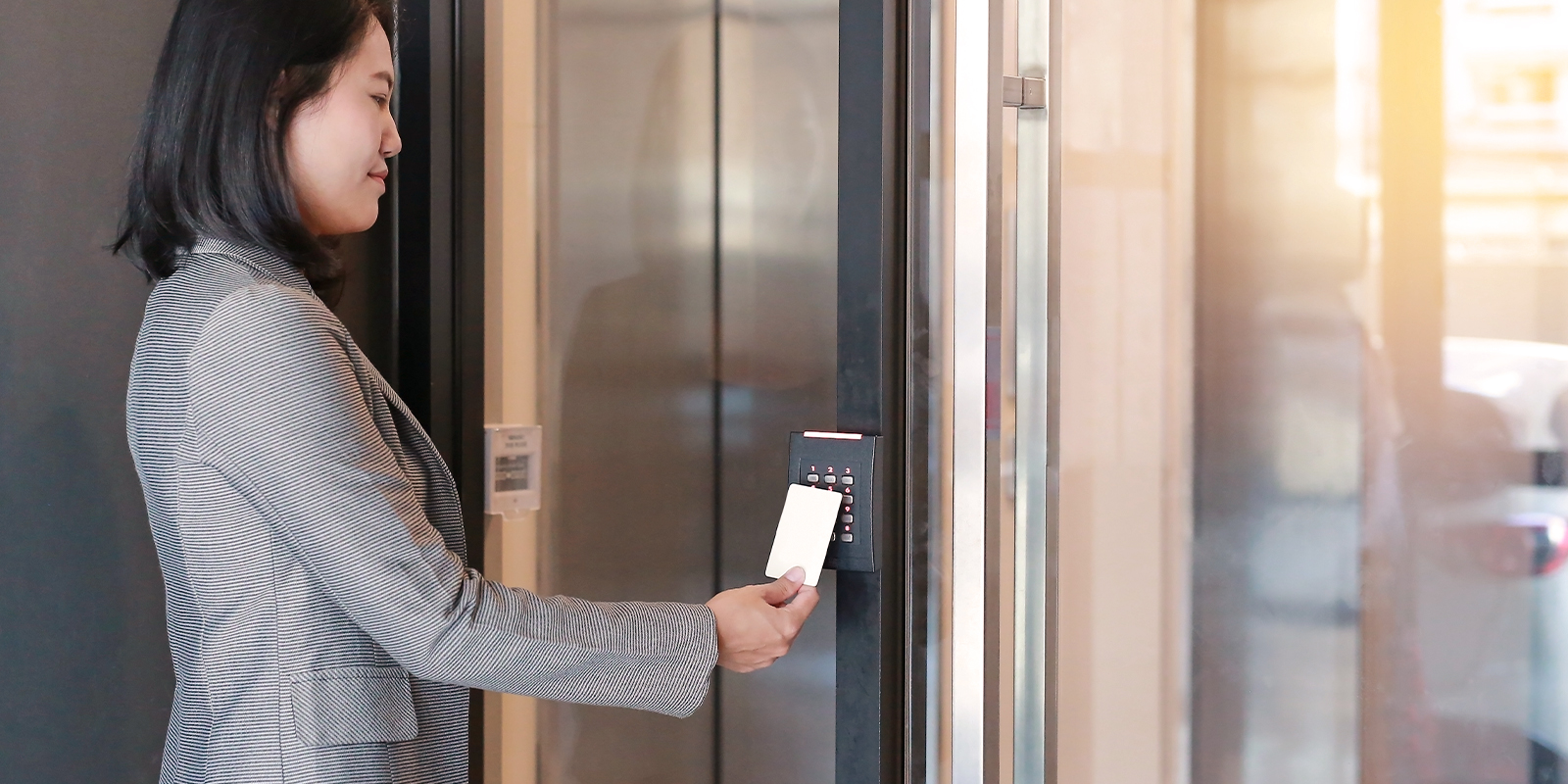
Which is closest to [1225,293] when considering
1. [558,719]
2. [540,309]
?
[540,309]

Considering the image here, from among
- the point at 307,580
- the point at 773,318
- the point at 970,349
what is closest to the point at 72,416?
the point at 307,580

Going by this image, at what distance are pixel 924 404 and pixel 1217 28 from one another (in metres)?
0.44

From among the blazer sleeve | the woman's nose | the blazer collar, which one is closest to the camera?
the blazer sleeve

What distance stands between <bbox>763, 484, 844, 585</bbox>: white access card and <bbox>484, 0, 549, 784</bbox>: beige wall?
0.76m

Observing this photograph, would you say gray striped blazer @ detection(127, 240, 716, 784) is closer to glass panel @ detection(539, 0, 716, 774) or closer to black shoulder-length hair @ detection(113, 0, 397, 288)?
black shoulder-length hair @ detection(113, 0, 397, 288)

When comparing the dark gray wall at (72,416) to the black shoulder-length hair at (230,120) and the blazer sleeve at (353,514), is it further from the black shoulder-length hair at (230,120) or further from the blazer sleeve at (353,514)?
the blazer sleeve at (353,514)

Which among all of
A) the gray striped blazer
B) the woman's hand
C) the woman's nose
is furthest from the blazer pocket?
the woman's nose

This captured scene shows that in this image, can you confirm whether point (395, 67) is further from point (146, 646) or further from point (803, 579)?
point (803, 579)

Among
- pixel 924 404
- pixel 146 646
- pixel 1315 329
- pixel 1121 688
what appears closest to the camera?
pixel 1315 329

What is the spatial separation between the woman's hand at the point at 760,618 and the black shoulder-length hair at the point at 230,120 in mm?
541

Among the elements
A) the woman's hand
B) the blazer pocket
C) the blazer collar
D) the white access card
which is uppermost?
the blazer collar

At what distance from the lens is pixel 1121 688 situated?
3.79 ft

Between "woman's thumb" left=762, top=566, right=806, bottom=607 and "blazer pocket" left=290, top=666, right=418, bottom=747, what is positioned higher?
"woman's thumb" left=762, top=566, right=806, bottom=607

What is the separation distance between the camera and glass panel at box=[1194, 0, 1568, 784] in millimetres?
906
